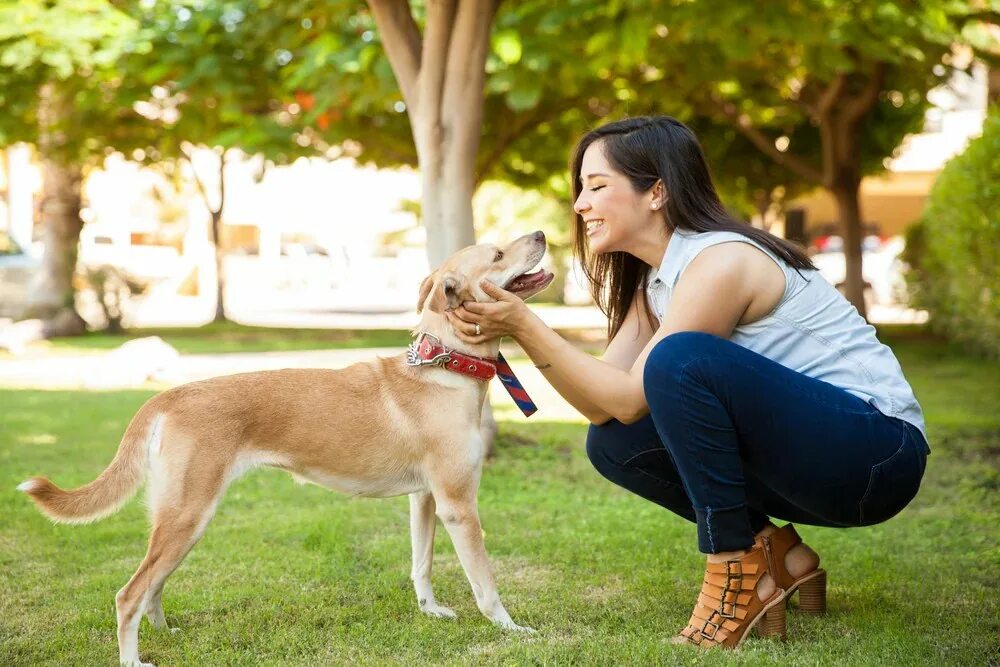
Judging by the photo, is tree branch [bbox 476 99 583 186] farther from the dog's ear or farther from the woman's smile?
the woman's smile

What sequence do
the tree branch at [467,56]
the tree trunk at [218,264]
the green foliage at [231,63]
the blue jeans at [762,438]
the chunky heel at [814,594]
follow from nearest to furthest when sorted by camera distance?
1. the blue jeans at [762,438]
2. the chunky heel at [814,594]
3. the tree branch at [467,56]
4. the green foliage at [231,63]
5. the tree trunk at [218,264]

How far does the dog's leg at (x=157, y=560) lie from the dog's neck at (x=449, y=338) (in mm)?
1000

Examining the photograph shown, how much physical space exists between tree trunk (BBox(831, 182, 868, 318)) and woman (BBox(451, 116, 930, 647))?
11575mm

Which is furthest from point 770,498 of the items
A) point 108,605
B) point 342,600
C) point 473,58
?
point 473,58

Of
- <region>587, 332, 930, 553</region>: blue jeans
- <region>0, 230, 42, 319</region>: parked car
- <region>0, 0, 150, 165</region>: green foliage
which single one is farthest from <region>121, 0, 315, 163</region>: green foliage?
<region>587, 332, 930, 553</region>: blue jeans

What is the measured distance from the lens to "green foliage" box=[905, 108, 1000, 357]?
7074 mm

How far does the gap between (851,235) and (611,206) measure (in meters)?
12.3

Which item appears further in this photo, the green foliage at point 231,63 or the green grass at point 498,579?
the green foliage at point 231,63

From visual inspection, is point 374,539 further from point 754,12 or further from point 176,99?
point 176,99

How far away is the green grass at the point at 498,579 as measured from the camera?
10.7 ft

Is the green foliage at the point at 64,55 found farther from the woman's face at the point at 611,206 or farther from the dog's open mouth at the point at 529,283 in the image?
the woman's face at the point at 611,206

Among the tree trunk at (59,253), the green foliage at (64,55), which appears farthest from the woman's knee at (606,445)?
the tree trunk at (59,253)

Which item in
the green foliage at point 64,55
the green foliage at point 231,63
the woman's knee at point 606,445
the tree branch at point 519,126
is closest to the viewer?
the woman's knee at point 606,445

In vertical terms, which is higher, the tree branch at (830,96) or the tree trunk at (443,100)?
the tree branch at (830,96)
